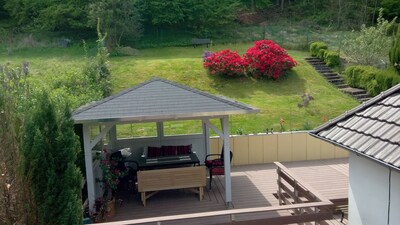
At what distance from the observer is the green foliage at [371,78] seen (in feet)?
53.4

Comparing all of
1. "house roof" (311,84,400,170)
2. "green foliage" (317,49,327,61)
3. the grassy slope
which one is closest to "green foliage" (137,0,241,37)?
the grassy slope

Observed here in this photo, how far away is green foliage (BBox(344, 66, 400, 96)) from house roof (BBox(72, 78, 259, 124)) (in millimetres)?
9936

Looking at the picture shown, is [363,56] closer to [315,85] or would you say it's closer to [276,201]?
[315,85]

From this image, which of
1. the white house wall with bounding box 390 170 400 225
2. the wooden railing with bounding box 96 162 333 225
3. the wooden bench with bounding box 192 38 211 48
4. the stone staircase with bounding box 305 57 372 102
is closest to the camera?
the white house wall with bounding box 390 170 400 225

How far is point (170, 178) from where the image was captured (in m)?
8.82

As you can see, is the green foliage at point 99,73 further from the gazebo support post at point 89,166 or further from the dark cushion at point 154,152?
the gazebo support post at point 89,166

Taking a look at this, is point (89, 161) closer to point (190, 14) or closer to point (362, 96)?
point (362, 96)

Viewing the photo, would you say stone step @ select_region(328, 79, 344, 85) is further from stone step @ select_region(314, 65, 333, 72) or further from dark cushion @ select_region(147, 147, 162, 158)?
dark cushion @ select_region(147, 147, 162, 158)

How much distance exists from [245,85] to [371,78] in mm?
5061

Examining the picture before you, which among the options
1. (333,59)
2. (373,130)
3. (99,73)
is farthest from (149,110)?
(333,59)

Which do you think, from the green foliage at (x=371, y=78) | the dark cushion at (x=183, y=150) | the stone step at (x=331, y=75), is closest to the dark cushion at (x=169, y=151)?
the dark cushion at (x=183, y=150)

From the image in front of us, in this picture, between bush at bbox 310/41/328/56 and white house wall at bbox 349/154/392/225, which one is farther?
bush at bbox 310/41/328/56

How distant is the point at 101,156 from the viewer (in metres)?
9.25

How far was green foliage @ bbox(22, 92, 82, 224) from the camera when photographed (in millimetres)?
5379
